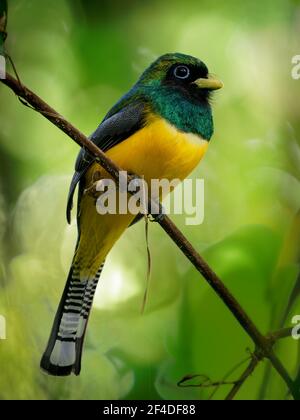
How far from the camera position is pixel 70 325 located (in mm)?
2025

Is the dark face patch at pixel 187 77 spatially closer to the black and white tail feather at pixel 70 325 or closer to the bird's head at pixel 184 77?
the bird's head at pixel 184 77

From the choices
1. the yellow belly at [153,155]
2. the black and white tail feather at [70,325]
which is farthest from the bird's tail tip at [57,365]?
the yellow belly at [153,155]

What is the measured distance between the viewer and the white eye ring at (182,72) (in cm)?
196

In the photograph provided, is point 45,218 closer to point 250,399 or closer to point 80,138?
point 80,138

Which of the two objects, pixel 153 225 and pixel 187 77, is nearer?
pixel 187 77

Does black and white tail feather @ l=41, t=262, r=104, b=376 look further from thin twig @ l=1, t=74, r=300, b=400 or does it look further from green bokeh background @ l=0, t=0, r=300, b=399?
thin twig @ l=1, t=74, r=300, b=400

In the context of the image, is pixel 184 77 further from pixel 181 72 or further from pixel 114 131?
pixel 114 131

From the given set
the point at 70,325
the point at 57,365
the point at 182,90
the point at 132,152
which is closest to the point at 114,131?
the point at 132,152

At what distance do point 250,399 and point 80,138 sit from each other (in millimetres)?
1183

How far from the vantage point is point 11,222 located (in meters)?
2.13

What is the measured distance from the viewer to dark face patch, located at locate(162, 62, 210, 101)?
1.95 metres

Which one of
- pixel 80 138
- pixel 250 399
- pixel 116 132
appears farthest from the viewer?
pixel 250 399

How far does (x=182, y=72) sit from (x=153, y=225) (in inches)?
21.6
